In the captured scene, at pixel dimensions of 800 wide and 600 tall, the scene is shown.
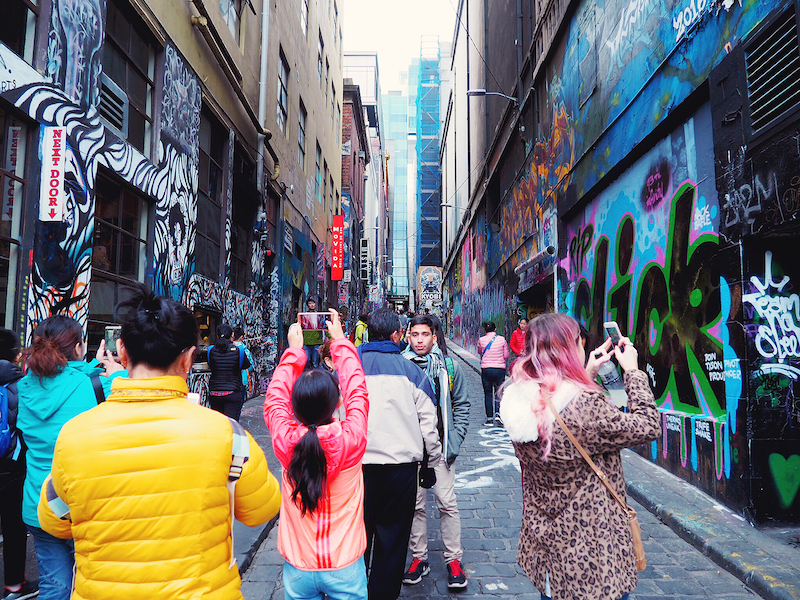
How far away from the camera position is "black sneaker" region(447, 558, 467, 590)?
12.0 feet

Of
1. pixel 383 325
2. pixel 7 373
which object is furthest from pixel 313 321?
pixel 7 373

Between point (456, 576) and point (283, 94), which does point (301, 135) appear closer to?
point (283, 94)

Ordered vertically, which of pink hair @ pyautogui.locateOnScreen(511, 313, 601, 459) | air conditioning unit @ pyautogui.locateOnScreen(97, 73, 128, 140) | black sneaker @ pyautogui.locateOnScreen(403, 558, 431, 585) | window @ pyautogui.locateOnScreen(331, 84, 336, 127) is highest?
window @ pyautogui.locateOnScreen(331, 84, 336, 127)

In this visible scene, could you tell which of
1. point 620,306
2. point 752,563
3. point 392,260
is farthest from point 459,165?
point 392,260

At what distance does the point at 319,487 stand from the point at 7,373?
2281 millimetres

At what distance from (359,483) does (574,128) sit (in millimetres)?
9955

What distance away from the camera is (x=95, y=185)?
6.17m

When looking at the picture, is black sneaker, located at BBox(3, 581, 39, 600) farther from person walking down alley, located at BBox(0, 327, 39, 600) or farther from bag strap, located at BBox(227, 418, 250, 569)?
bag strap, located at BBox(227, 418, 250, 569)

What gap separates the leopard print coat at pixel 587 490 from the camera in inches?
84.4

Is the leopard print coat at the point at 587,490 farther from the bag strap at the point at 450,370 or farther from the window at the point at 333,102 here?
the window at the point at 333,102

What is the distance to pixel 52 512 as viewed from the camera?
171 cm

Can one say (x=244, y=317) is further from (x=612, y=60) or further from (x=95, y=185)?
(x=612, y=60)

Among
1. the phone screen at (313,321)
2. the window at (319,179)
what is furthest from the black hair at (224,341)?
the window at (319,179)

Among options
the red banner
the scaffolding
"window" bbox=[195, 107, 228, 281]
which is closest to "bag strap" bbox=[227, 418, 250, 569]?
"window" bbox=[195, 107, 228, 281]
